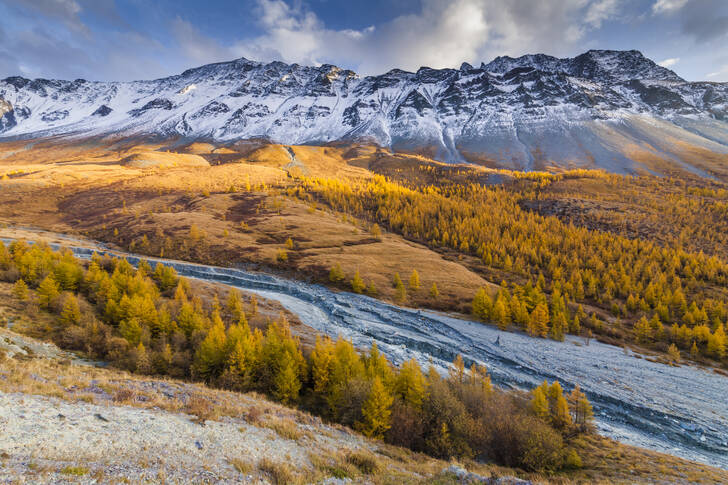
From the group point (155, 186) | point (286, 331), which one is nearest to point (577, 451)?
point (286, 331)

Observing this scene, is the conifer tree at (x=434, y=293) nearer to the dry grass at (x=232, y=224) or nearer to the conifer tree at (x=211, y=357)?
the dry grass at (x=232, y=224)

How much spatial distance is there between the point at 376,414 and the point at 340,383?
658 cm

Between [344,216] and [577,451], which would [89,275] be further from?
[344,216]

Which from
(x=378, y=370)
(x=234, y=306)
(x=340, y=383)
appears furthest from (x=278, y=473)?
(x=234, y=306)

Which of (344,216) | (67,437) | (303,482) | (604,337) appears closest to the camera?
(67,437)

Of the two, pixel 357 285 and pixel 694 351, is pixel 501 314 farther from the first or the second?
pixel 694 351

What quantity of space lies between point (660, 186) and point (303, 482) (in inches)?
10172

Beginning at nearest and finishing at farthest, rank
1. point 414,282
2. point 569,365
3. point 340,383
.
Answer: point 340,383, point 569,365, point 414,282

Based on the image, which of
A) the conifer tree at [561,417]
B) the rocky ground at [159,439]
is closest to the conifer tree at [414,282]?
the conifer tree at [561,417]

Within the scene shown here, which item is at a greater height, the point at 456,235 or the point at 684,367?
the point at 456,235

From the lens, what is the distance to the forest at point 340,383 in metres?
29.9

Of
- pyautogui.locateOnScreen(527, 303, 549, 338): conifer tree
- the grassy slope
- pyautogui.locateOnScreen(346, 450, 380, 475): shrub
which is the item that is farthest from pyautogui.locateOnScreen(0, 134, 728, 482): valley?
pyautogui.locateOnScreen(346, 450, 380, 475): shrub

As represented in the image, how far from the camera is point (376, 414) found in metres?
29.7

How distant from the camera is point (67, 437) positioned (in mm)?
13875
